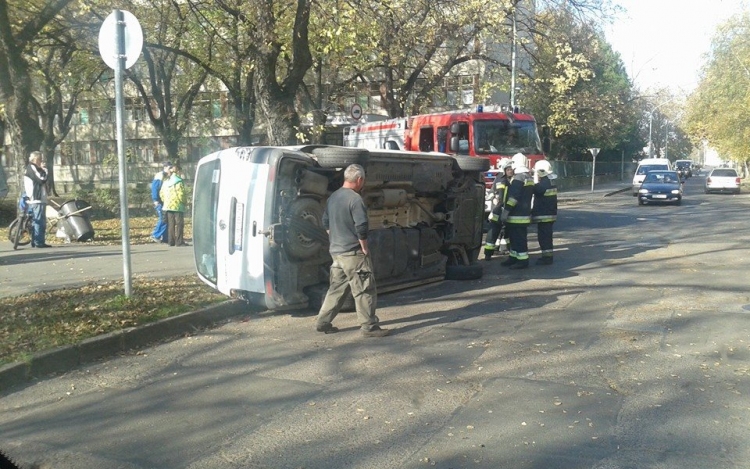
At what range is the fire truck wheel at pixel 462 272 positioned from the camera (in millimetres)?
10242

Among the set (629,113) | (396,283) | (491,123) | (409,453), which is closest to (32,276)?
(396,283)

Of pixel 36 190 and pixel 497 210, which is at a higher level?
pixel 36 190

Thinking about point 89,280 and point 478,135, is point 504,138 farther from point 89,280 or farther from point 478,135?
point 89,280

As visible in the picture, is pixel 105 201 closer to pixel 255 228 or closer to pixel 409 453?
pixel 255 228

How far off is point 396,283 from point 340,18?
743 cm

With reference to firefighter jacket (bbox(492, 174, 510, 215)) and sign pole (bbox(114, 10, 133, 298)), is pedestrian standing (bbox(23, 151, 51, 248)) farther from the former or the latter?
firefighter jacket (bbox(492, 174, 510, 215))

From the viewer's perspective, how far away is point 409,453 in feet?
13.7

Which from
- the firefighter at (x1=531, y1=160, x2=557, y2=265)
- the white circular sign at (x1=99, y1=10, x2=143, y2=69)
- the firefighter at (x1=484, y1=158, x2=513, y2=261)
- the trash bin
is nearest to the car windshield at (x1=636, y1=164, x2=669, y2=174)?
the firefighter at (x1=484, y1=158, x2=513, y2=261)

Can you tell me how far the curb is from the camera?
224 inches

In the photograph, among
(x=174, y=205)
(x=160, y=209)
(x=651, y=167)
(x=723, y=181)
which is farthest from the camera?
(x=651, y=167)

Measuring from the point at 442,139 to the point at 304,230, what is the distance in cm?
952

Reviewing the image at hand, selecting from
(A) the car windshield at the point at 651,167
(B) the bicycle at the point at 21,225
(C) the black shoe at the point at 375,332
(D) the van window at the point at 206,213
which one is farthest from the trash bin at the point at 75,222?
(A) the car windshield at the point at 651,167

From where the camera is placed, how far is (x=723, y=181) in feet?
123

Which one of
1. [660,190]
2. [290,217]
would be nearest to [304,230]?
[290,217]
